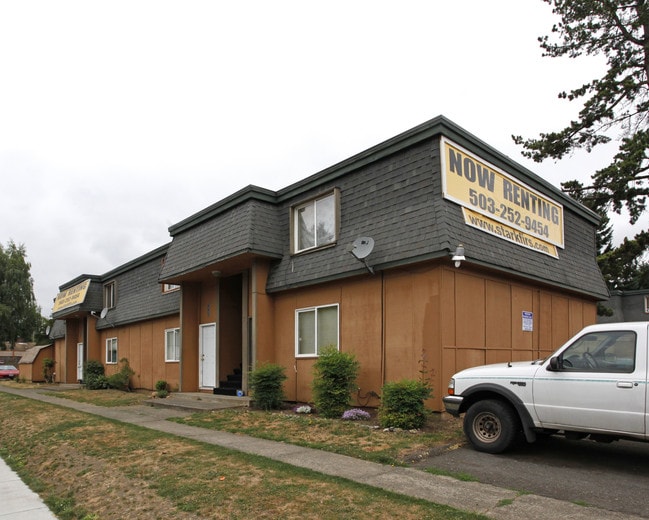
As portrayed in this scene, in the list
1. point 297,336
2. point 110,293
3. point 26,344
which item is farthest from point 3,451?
point 26,344

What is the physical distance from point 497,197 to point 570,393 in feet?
21.0

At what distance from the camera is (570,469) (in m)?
6.77

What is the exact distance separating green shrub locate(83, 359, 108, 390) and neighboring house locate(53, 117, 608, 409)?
7.43 m

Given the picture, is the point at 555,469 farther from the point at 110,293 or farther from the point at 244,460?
the point at 110,293

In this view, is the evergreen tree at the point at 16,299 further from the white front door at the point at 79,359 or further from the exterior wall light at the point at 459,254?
the exterior wall light at the point at 459,254

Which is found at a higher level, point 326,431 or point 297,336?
point 297,336

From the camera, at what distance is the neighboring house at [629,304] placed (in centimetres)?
3161

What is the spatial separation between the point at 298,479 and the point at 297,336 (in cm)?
703

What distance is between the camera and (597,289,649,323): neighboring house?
31.6m

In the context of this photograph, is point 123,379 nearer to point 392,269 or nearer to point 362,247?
point 362,247

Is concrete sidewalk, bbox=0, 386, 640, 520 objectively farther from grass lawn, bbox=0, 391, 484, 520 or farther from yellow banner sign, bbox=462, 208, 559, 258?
yellow banner sign, bbox=462, 208, 559, 258

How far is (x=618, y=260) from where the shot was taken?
22.9m

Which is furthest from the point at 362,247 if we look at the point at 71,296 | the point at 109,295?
the point at 71,296

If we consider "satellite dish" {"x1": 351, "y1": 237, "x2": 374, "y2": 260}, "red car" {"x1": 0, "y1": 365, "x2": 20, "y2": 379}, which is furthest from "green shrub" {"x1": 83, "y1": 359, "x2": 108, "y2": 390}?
"red car" {"x1": 0, "y1": 365, "x2": 20, "y2": 379}
